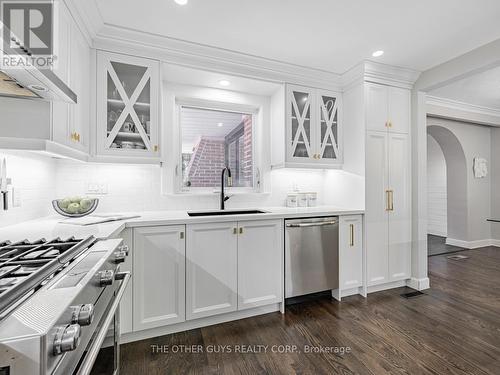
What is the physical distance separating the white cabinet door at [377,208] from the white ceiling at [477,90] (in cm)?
150

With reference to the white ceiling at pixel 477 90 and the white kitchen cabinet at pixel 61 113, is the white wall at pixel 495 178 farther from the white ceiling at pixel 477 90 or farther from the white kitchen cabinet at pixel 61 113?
the white kitchen cabinet at pixel 61 113

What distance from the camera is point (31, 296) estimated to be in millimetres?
646

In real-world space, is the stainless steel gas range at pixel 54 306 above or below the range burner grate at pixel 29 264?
below

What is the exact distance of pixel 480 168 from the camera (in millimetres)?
4797

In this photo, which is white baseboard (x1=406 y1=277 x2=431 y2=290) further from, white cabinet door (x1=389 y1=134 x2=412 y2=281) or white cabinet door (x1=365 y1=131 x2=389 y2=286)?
white cabinet door (x1=365 y1=131 x2=389 y2=286)

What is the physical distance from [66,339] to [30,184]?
180 cm

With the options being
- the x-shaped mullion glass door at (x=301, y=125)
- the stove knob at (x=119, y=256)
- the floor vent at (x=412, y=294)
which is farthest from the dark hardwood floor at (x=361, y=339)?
the x-shaped mullion glass door at (x=301, y=125)

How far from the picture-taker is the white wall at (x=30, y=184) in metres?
1.62

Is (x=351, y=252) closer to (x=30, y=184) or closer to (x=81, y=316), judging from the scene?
(x=81, y=316)

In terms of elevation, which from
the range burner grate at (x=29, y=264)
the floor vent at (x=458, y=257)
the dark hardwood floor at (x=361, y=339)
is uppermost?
the range burner grate at (x=29, y=264)

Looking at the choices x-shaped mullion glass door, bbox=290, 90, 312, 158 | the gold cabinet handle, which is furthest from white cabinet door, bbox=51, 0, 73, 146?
the gold cabinet handle

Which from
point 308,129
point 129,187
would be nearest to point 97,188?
point 129,187

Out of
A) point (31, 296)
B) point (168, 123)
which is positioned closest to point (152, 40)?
point (168, 123)

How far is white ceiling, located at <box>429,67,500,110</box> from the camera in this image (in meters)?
3.16
